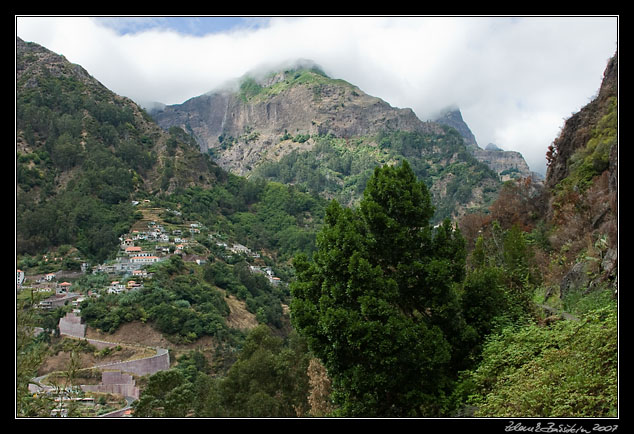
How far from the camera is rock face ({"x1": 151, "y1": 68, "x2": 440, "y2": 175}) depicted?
4432 inches

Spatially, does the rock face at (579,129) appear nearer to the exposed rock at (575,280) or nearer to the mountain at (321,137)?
the exposed rock at (575,280)

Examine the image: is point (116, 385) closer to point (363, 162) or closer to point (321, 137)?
point (363, 162)

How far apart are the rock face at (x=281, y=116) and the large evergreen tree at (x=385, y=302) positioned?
Answer: 330 ft

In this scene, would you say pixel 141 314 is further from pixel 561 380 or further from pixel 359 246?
pixel 561 380

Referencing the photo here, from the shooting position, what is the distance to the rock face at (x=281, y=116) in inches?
4432

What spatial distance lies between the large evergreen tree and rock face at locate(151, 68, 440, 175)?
101m

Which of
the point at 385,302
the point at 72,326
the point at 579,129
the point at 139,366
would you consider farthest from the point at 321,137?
the point at 385,302

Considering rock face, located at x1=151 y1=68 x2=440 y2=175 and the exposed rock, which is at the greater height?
rock face, located at x1=151 y1=68 x2=440 y2=175

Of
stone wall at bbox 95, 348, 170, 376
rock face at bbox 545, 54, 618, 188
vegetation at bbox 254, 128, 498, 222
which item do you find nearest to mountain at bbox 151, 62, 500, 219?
vegetation at bbox 254, 128, 498, 222

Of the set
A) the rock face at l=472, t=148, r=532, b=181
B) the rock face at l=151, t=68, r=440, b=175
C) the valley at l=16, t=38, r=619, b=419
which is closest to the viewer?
the valley at l=16, t=38, r=619, b=419

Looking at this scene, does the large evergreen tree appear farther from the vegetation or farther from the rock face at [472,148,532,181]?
the rock face at [472,148,532,181]

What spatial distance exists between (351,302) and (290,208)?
59.1 m

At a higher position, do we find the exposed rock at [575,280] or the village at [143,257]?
the village at [143,257]

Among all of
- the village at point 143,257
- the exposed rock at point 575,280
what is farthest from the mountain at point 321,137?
the exposed rock at point 575,280
